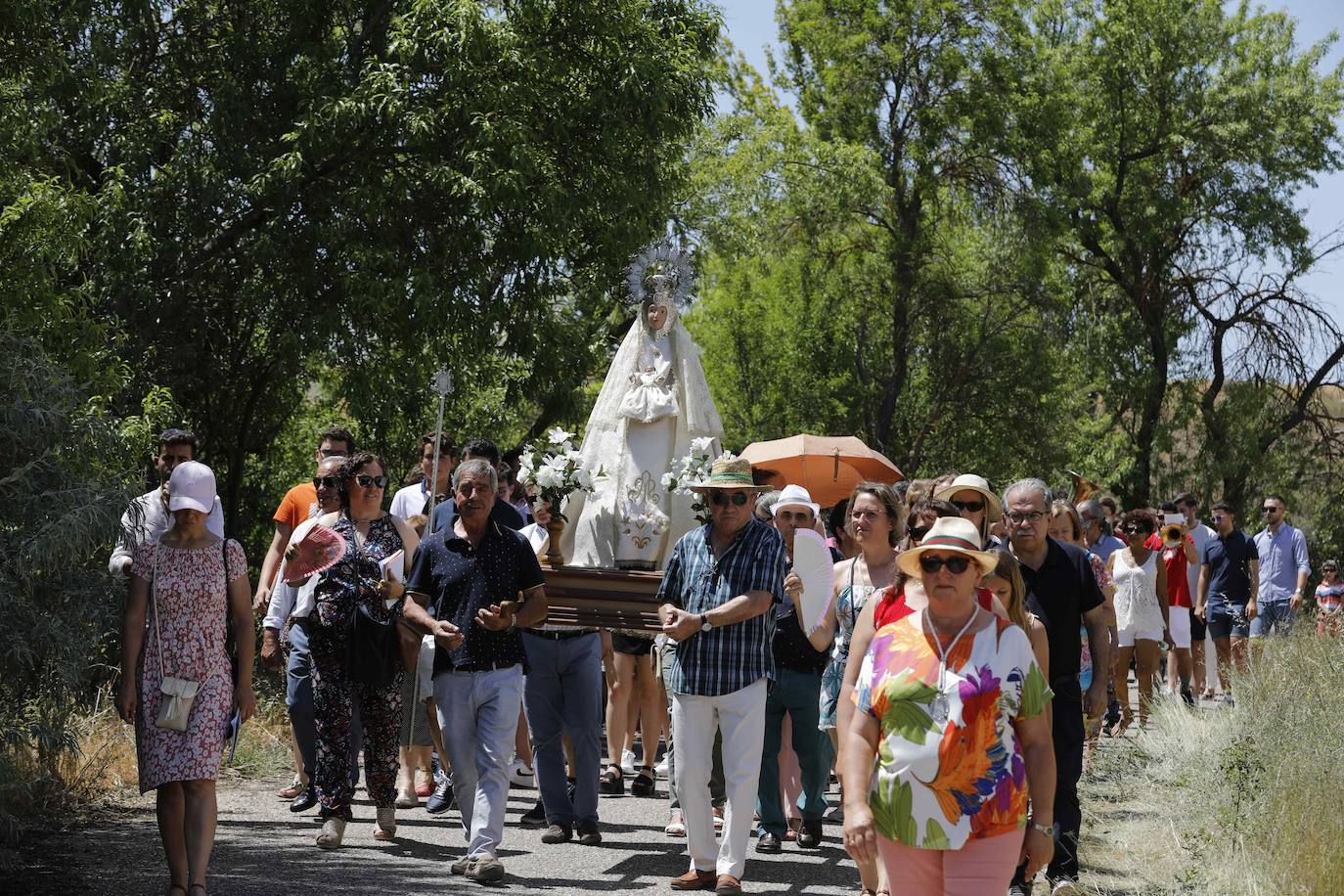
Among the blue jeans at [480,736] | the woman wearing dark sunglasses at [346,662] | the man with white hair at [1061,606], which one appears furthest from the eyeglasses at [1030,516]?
the woman wearing dark sunglasses at [346,662]

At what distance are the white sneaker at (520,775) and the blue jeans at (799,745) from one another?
2802 mm

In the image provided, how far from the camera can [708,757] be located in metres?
8.41

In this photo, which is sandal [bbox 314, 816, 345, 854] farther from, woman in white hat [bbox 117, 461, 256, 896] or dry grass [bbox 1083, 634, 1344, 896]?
dry grass [bbox 1083, 634, 1344, 896]

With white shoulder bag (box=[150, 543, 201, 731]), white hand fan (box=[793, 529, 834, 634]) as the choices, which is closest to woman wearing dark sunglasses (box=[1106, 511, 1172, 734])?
white hand fan (box=[793, 529, 834, 634])

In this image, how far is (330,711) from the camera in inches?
357

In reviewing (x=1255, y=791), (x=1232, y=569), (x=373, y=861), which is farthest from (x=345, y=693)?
(x=1232, y=569)

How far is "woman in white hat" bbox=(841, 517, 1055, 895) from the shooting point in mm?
5117

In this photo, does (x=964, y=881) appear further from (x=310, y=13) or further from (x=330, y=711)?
(x=310, y=13)

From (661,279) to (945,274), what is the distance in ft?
73.6

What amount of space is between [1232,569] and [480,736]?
1252cm

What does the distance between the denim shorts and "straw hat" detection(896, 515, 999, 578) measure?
14.4 meters

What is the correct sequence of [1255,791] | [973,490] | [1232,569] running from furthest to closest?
1. [1232,569]
2. [1255,791]
3. [973,490]

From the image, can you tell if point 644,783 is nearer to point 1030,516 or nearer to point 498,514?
point 498,514

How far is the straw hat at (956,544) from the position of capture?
5.25 meters
